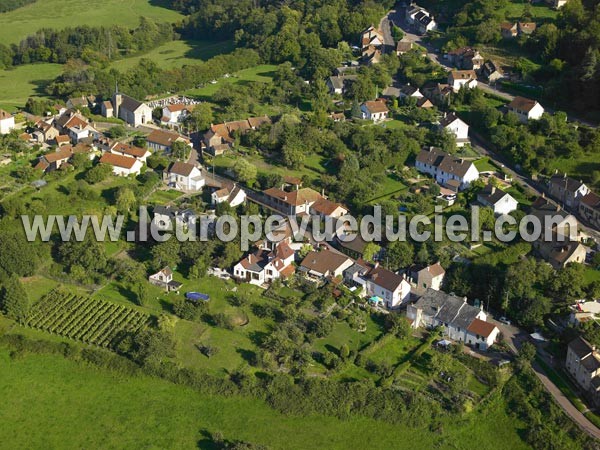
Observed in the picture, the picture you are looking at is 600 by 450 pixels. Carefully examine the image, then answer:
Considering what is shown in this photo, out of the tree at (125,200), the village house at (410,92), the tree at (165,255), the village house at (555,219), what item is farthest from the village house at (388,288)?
the village house at (410,92)

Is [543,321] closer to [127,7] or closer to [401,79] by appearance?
[401,79]

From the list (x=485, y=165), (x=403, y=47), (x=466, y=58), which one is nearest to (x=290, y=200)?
(x=485, y=165)

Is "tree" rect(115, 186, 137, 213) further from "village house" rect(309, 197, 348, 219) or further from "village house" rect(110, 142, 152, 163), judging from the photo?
"village house" rect(309, 197, 348, 219)

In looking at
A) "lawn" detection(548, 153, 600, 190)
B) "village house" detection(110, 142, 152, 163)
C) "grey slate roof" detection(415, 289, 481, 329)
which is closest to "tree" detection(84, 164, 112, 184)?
"village house" detection(110, 142, 152, 163)

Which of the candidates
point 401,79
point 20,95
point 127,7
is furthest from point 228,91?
point 127,7

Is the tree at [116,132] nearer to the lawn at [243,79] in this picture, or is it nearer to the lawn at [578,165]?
the lawn at [243,79]

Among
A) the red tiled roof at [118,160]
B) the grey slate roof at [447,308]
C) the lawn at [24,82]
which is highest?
the red tiled roof at [118,160]
